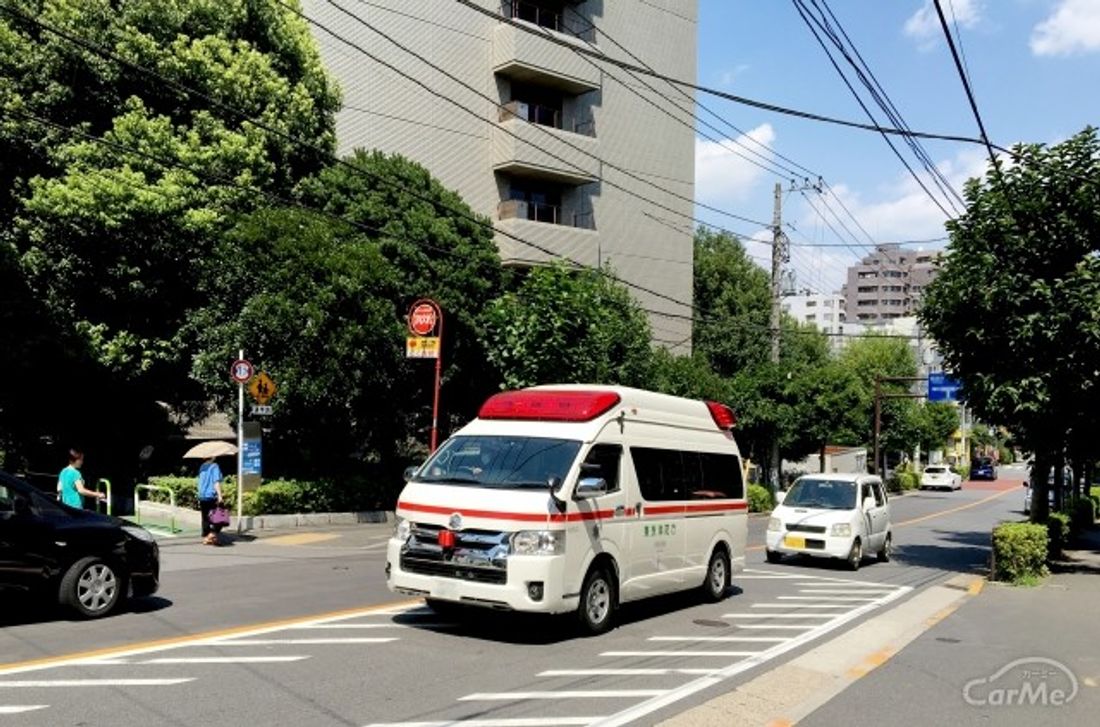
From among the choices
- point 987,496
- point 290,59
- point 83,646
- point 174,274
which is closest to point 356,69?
point 290,59

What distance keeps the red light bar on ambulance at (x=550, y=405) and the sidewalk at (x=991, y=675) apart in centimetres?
372

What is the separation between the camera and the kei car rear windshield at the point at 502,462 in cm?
938

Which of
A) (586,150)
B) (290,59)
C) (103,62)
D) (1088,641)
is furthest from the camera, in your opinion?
(586,150)

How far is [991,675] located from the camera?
8812mm

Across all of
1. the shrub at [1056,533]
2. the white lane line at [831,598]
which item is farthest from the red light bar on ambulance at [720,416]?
the shrub at [1056,533]

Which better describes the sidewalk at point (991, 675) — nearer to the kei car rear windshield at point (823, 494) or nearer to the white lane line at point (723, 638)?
the white lane line at point (723, 638)

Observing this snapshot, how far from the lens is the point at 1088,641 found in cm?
1080

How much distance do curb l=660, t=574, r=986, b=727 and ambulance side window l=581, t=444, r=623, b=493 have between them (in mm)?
2540

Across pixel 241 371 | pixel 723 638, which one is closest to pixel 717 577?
pixel 723 638

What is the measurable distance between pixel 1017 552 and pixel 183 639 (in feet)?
45.0

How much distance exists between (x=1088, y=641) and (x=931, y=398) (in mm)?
33679

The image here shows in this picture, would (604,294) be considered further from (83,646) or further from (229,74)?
(83,646)

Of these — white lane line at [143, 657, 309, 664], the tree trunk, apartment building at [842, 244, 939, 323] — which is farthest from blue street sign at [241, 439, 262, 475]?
apartment building at [842, 244, 939, 323]

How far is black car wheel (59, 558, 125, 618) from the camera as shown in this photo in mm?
9164
